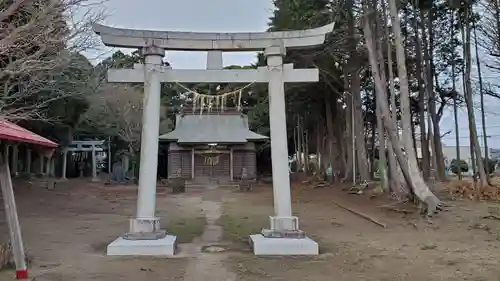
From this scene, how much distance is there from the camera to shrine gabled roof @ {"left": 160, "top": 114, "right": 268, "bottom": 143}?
33.1 m

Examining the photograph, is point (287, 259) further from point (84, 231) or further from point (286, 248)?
point (84, 231)

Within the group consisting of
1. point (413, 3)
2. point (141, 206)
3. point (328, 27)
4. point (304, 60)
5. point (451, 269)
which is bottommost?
point (451, 269)

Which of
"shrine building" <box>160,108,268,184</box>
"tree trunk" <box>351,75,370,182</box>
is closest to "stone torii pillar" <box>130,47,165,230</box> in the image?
"tree trunk" <box>351,75,370,182</box>

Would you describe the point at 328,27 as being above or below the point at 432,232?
above

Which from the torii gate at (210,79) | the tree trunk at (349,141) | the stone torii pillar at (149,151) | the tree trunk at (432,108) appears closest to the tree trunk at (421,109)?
the tree trunk at (432,108)

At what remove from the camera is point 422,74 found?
69.9ft

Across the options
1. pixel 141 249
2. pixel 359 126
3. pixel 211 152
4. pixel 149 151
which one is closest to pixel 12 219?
pixel 141 249

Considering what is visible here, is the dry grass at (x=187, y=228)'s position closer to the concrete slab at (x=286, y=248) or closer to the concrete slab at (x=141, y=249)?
the concrete slab at (x=141, y=249)

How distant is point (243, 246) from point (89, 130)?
3032cm

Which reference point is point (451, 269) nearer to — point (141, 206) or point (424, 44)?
point (141, 206)

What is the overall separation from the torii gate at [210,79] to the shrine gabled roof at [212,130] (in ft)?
72.0

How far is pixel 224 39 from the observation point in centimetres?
1098

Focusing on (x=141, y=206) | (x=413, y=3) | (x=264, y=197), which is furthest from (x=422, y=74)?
(x=141, y=206)

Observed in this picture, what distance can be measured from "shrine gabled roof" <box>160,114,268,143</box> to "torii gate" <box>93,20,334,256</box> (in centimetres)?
2194
